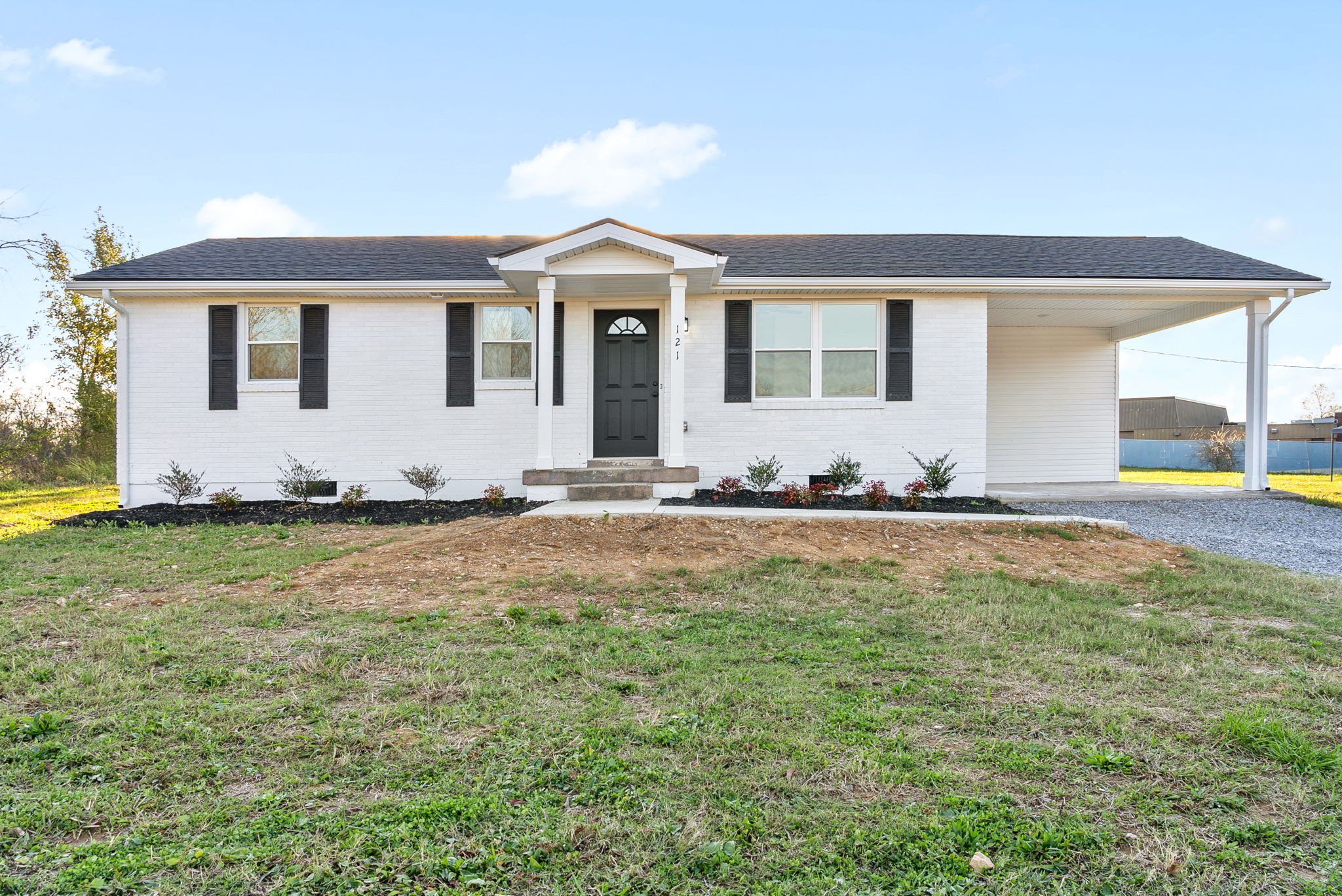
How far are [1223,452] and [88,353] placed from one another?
3183 centimetres

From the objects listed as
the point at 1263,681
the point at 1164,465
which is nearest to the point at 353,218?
the point at 1263,681

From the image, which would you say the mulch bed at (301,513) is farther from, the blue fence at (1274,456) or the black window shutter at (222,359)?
the blue fence at (1274,456)

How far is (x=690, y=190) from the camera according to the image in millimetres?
15969

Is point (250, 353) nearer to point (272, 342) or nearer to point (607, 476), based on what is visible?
point (272, 342)

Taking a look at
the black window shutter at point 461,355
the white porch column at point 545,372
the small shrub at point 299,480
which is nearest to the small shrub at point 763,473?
the white porch column at point 545,372

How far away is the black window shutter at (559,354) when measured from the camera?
388 inches

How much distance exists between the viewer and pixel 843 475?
9.53 meters

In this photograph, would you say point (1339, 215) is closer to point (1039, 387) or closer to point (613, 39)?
point (1039, 387)

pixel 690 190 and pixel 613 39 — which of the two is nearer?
pixel 613 39

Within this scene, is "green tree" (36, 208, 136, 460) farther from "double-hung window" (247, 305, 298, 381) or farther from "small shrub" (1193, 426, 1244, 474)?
"small shrub" (1193, 426, 1244, 474)

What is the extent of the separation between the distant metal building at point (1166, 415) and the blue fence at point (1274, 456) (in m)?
7.22

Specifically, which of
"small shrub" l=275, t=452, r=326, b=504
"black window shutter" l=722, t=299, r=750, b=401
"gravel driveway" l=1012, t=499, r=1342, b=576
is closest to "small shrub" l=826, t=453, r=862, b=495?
"black window shutter" l=722, t=299, r=750, b=401

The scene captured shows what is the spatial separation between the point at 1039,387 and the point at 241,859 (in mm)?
13675

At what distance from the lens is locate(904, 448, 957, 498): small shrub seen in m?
9.41
